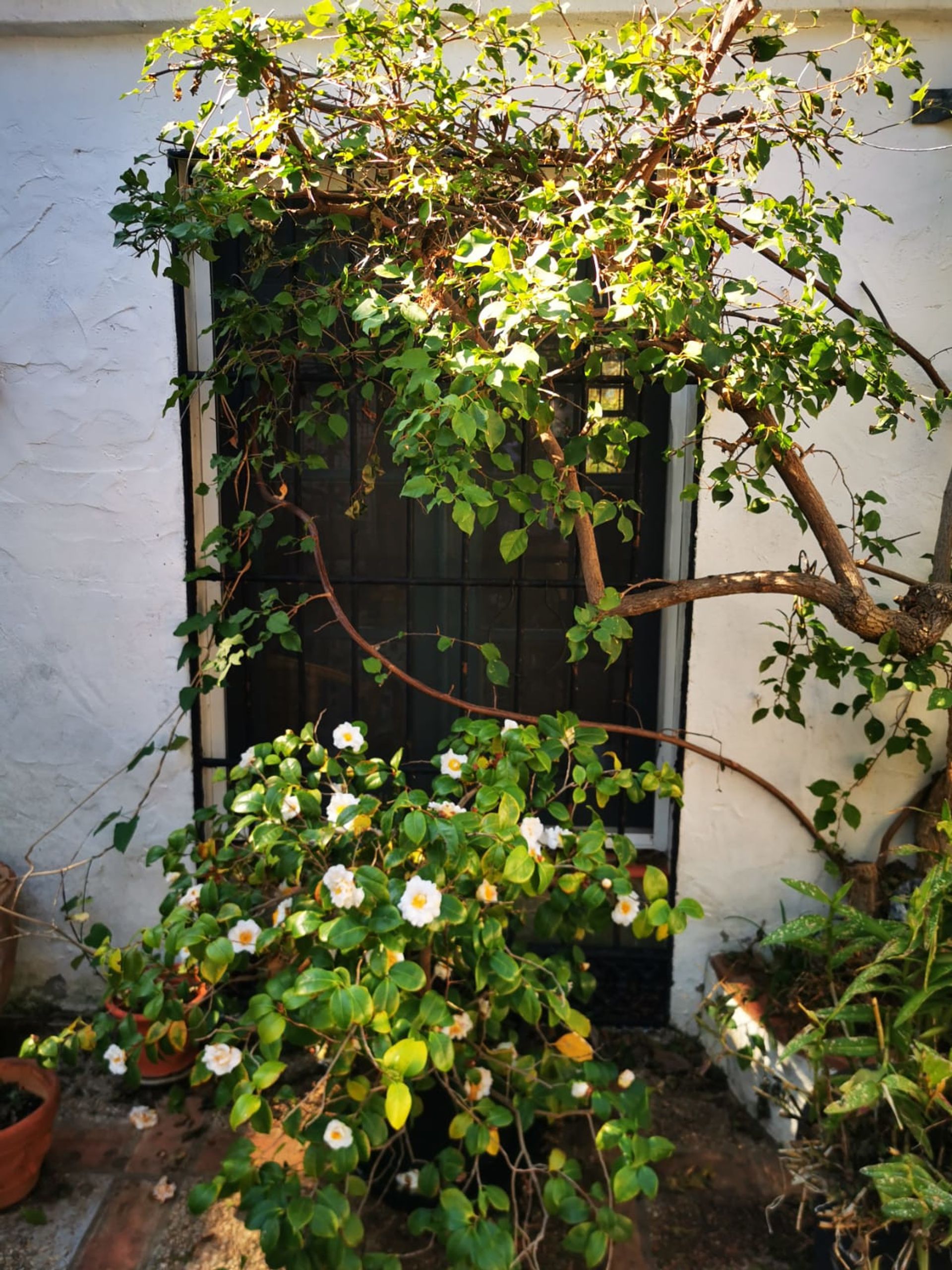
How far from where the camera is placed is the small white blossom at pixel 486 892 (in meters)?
2.00

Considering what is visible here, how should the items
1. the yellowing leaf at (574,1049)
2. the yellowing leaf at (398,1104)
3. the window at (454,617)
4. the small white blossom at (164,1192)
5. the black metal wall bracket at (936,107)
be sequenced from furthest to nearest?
the window at (454,617)
the black metal wall bracket at (936,107)
the small white blossom at (164,1192)
the yellowing leaf at (574,1049)
the yellowing leaf at (398,1104)

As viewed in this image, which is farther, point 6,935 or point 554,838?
point 6,935

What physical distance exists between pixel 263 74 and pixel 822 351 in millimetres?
1237

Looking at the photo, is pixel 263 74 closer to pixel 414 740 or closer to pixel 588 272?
pixel 588 272

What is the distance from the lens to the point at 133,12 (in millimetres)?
2691

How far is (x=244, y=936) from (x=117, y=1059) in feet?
1.44

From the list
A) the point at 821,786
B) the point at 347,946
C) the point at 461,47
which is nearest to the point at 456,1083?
the point at 347,946

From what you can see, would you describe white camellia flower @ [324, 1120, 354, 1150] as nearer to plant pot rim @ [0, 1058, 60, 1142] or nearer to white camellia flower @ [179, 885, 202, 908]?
white camellia flower @ [179, 885, 202, 908]

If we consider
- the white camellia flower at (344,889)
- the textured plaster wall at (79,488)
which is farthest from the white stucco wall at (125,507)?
the white camellia flower at (344,889)

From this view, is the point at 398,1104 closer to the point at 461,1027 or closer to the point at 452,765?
the point at 461,1027

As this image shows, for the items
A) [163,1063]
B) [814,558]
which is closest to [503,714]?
[814,558]

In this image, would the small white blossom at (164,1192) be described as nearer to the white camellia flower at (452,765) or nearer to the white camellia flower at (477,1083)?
the white camellia flower at (477,1083)

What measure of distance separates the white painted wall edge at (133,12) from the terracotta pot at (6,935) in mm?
2440

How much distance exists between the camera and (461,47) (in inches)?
106
